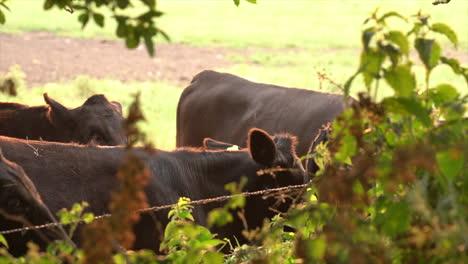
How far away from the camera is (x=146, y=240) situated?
493 centimetres

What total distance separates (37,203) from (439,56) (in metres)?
2.00

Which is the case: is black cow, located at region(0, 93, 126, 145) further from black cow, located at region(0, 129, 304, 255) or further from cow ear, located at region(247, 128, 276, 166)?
cow ear, located at region(247, 128, 276, 166)

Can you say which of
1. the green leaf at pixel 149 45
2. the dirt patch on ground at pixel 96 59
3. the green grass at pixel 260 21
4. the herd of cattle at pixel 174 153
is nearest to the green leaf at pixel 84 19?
the green leaf at pixel 149 45

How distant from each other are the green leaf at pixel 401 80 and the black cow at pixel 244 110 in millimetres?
4711

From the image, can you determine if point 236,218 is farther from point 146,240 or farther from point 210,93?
point 210,93

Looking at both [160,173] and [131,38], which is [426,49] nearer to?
[131,38]

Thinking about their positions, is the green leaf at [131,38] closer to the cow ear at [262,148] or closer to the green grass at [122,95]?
the cow ear at [262,148]

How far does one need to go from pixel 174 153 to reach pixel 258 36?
2469cm

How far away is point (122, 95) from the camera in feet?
55.7

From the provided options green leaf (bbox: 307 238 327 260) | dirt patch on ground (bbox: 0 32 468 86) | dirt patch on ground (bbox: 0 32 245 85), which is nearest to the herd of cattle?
green leaf (bbox: 307 238 327 260)

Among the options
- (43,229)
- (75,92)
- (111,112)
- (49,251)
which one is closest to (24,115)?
(111,112)

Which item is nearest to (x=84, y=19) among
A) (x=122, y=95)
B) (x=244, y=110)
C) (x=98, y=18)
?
(x=98, y=18)

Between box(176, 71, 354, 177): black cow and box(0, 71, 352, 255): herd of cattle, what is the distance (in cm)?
1

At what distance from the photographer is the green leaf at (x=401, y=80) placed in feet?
8.48
